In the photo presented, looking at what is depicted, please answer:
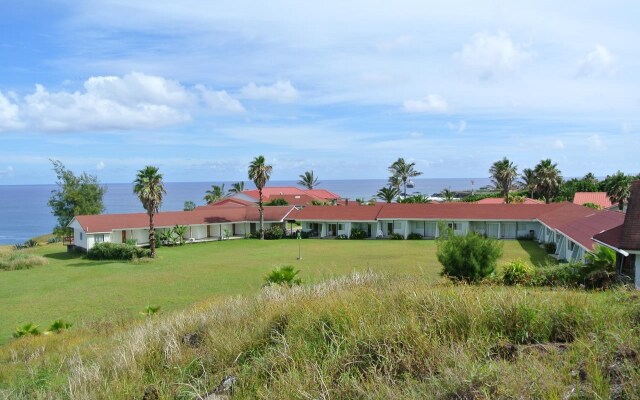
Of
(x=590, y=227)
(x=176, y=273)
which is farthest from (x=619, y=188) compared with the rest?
(x=176, y=273)

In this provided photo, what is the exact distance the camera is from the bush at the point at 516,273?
74.0 ft

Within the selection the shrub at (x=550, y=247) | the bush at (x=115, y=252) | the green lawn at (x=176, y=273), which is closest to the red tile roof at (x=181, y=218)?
the bush at (x=115, y=252)

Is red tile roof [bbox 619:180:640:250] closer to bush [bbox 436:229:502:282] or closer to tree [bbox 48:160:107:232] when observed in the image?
bush [bbox 436:229:502:282]

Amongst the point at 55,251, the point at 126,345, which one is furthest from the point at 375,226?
the point at 126,345

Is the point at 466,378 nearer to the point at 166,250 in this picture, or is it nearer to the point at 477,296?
the point at 477,296

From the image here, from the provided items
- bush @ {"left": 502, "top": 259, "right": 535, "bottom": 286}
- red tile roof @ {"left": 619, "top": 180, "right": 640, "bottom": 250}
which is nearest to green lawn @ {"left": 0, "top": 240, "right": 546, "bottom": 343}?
bush @ {"left": 502, "top": 259, "right": 535, "bottom": 286}

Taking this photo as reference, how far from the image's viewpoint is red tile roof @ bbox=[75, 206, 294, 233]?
56031 mm

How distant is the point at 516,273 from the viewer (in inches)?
909

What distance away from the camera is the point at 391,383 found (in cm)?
598

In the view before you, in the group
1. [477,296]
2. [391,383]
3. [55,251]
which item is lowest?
[55,251]

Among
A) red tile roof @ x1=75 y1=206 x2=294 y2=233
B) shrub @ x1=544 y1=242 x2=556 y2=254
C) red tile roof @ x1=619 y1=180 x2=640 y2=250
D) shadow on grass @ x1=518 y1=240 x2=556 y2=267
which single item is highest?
red tile roof @ x1=619 y1=180 x2=640 y2=250

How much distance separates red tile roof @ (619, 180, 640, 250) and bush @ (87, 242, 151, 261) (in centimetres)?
3991

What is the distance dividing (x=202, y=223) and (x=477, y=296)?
192 feet

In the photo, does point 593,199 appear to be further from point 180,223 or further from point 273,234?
point 180,223
